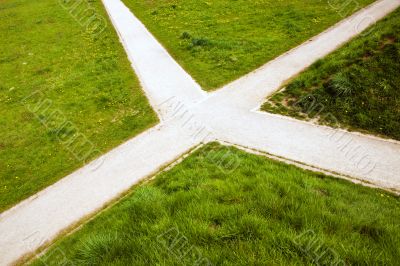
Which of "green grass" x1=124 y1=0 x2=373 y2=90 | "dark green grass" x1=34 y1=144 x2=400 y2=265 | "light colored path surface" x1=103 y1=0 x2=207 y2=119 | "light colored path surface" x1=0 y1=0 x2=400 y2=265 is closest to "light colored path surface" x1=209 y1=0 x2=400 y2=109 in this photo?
"light colored path surface" x1=0 y1=0 x2=400 y2=265

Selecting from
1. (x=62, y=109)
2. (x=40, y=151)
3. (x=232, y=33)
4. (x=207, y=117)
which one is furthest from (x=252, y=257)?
(x=232, y=33)

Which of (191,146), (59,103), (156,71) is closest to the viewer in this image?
(191,146)

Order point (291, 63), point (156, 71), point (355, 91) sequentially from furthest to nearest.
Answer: point (156, 71) → point (291, 63) → point (355, 91)

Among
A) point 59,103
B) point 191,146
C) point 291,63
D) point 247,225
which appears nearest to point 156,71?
point 59,103

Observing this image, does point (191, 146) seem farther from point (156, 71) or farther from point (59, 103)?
point (59, 103)

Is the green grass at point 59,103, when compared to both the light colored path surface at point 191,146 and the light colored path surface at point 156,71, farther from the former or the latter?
the light colored path surface at point 191,146

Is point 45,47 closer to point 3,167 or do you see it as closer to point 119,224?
point 3,167
